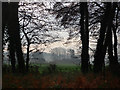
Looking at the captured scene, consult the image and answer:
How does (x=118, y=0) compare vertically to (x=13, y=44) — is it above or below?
above

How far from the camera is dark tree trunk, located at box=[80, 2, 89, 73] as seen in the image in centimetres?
829

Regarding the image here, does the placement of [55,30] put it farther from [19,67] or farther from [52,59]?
[19,67]

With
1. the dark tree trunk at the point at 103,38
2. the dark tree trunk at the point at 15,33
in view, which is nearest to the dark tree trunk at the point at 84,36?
the dark tree trunk at the point at 103,38

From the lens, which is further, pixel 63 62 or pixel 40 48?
pixel 40 48

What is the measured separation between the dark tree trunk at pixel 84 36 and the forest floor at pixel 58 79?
2.07 feet

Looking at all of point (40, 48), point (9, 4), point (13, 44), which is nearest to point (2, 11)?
point (9, 4)

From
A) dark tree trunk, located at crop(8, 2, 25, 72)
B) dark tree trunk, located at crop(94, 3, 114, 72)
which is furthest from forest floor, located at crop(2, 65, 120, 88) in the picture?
dark tree trunk, located at crop(94, 3, 114, 72)

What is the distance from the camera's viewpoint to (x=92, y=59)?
8.70 meters

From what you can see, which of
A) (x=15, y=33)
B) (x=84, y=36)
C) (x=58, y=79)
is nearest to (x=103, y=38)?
(x=84, y=36)

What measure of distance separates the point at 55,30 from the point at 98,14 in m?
2.85

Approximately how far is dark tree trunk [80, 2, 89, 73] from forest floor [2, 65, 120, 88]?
631mm

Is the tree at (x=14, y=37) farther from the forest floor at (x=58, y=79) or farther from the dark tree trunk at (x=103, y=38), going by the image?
the dark tree trunk at (x=103, y=38)

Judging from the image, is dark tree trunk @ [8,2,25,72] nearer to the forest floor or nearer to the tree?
the tree

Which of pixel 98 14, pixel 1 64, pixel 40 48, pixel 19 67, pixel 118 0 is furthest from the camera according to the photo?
pixel 98 14
